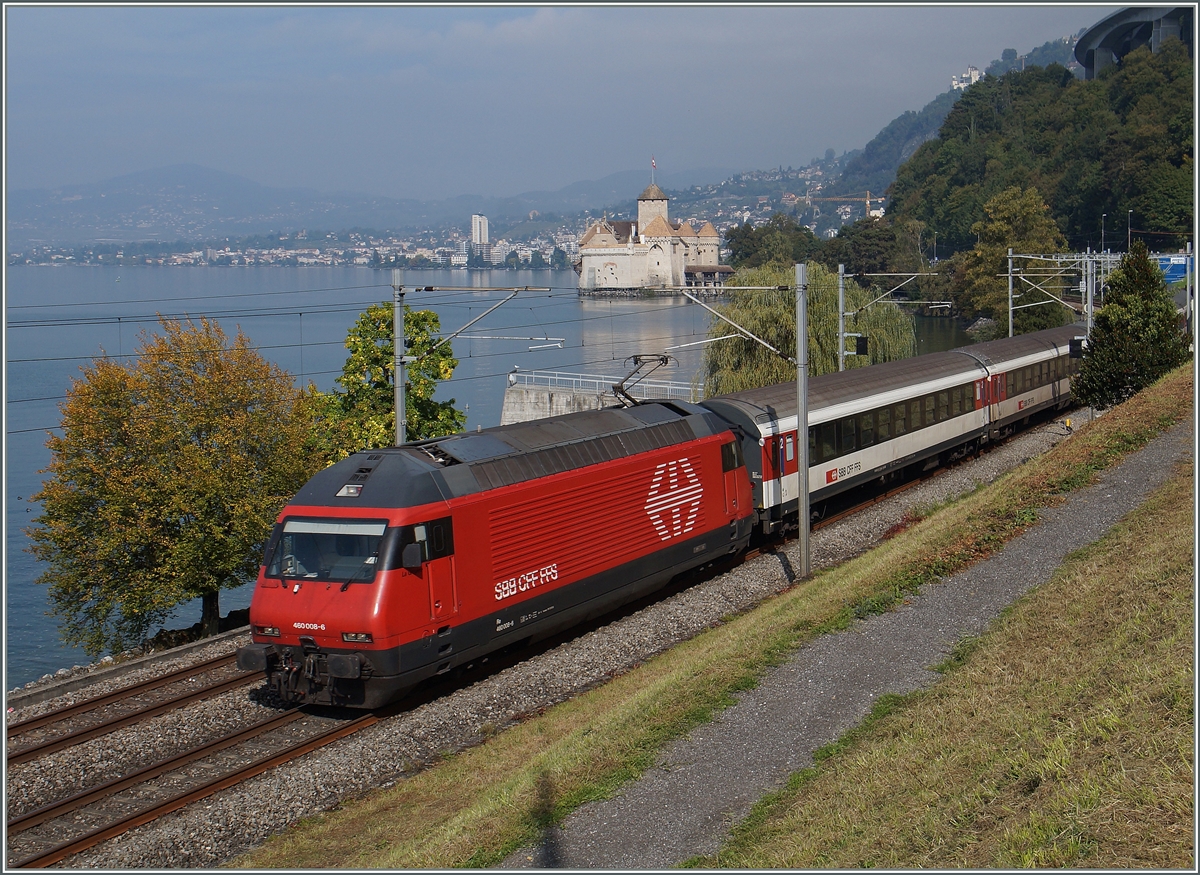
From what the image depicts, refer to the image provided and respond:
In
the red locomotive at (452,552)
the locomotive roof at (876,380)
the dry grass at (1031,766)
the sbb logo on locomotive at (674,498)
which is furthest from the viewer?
the locomotive roof at (876,380)

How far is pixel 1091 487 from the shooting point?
21078 mm

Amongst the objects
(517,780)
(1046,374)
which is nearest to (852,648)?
(517,780)

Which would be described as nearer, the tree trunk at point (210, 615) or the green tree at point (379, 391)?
the green tree at point (379, 391)

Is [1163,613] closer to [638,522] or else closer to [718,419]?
[638,522]

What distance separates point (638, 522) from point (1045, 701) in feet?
30.2

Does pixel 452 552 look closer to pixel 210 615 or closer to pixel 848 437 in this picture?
pixel 848 437

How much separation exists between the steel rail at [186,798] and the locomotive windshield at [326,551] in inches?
83.8

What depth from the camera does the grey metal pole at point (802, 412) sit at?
68.5 ft

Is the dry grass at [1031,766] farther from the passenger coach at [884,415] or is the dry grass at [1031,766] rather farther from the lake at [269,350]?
the passenger coach at [884,415]

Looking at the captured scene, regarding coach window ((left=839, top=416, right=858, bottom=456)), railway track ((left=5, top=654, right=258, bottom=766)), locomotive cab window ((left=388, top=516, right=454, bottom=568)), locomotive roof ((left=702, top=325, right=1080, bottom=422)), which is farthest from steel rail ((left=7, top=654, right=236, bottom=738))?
coach window ((left=839, top=416, right=858, bottom=456))

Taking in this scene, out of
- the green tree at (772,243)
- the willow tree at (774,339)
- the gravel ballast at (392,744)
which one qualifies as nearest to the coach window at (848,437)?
the gravel ballast at (392,744)

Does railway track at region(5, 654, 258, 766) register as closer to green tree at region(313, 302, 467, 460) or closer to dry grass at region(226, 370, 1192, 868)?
dry grass at region(226, 370, 1192, 868)

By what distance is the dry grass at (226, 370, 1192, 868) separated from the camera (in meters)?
10.7

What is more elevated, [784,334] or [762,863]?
[784,334]
